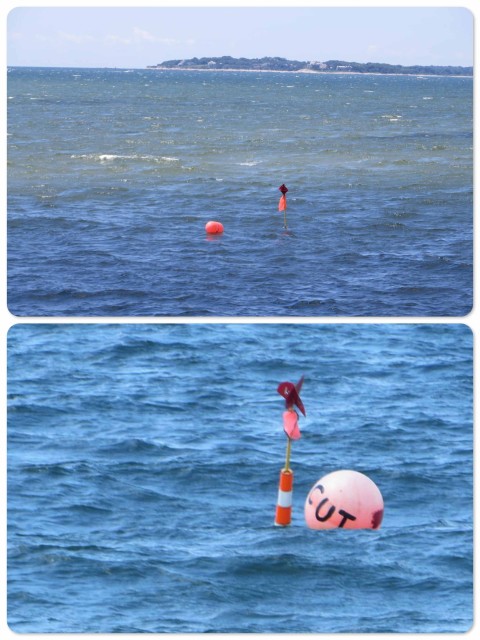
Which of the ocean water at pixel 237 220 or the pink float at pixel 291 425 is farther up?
the ocean water at pixel 237 220

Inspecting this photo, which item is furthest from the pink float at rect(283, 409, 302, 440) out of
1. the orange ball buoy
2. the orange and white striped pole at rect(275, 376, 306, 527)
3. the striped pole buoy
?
the orange ball buoy

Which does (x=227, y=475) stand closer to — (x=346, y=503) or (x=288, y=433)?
(x=346, y=503)

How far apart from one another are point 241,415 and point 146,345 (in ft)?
21.3

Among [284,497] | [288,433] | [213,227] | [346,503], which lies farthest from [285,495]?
[213,227]

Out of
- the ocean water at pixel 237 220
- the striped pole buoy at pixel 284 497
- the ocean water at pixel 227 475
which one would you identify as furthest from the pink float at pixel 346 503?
the ocean water at pixel 237 220

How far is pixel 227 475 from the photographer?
2377 centimetres

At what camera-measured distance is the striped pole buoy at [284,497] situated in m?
17.4

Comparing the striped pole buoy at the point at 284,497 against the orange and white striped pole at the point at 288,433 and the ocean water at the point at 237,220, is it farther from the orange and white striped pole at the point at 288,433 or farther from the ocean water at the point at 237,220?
the ocean water at the point at 237,220

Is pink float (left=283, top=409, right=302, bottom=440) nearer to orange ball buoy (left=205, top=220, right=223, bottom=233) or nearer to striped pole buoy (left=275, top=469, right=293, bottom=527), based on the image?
striped pole buoy (left=275, top=469, right=293, bottom=527)

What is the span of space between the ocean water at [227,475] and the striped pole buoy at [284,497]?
1.45 m

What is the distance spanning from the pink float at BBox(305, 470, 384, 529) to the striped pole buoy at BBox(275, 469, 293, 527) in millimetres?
542

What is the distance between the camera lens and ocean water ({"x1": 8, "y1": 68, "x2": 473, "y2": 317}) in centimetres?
2972
